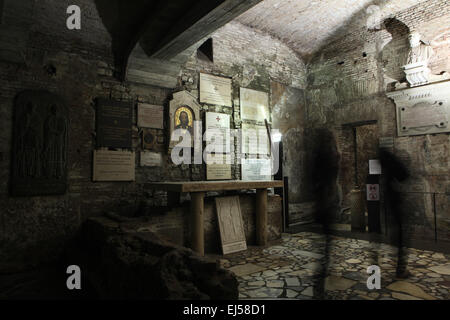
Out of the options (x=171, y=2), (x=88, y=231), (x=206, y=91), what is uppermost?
(x=171, y=2)

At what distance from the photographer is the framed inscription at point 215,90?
7086mm

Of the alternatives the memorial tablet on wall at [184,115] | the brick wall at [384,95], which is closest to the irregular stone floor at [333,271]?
the brick wall at [384,95]

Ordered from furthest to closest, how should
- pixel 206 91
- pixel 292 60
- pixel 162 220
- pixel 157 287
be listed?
pixel 292 60 < pixel 206 91 < pixel 162 220 < pixel 157 287

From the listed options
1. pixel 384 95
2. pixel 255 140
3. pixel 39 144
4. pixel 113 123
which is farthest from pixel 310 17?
pixel 39 144

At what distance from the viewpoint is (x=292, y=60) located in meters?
9.13

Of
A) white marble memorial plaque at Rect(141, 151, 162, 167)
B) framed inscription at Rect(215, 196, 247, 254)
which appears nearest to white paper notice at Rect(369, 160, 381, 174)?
framed inscription at Rect(215, 196, 247, 254)

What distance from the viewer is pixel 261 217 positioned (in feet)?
19.5

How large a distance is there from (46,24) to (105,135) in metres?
2.22

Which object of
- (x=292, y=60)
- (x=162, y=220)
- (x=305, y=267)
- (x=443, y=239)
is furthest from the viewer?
(x=292, y=60)

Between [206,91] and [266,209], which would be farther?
[206,91]

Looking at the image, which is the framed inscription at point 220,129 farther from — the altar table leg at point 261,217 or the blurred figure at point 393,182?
the blurred figure at point 393,182

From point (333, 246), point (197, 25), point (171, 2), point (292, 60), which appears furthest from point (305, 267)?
point (292, 60)

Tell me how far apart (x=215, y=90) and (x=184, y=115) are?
1.17 m

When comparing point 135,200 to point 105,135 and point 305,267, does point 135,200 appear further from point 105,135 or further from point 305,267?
point 305,267
